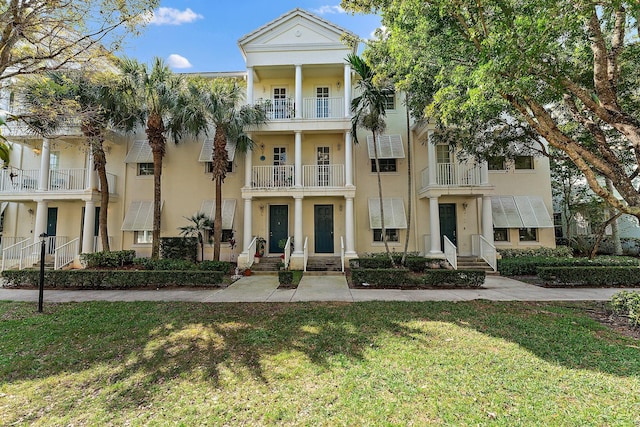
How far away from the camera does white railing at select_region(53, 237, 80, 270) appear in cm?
1363

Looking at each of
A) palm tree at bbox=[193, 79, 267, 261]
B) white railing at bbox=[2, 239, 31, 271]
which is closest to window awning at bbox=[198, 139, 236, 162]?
palm tree at bbox=[193, 79, 267, 261]

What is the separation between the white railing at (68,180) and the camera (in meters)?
15.2

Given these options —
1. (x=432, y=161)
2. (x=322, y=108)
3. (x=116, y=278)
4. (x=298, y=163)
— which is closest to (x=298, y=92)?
(x=322, y=108)

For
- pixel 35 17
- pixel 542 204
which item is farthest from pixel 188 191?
pixel 542 204

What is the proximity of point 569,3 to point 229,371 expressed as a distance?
8.51 meters

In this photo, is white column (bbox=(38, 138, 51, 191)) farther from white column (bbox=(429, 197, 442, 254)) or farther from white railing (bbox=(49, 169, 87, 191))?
white column (bbox=(429, 197, 442, 254))

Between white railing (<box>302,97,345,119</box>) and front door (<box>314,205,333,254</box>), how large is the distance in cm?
476

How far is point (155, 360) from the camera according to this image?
4473 millimetres

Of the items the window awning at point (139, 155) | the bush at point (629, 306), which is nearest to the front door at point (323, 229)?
the window awning at point (139, 155)

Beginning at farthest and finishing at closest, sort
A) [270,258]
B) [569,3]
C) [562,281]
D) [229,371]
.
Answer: [270,258], [562,281], [569,3], [229,371]

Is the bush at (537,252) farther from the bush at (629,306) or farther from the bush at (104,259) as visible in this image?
the bush at (104,259)

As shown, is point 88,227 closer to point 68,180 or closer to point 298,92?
point 68,180

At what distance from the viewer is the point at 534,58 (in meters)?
5.72

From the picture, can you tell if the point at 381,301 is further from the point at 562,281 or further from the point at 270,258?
the point at 270,258
